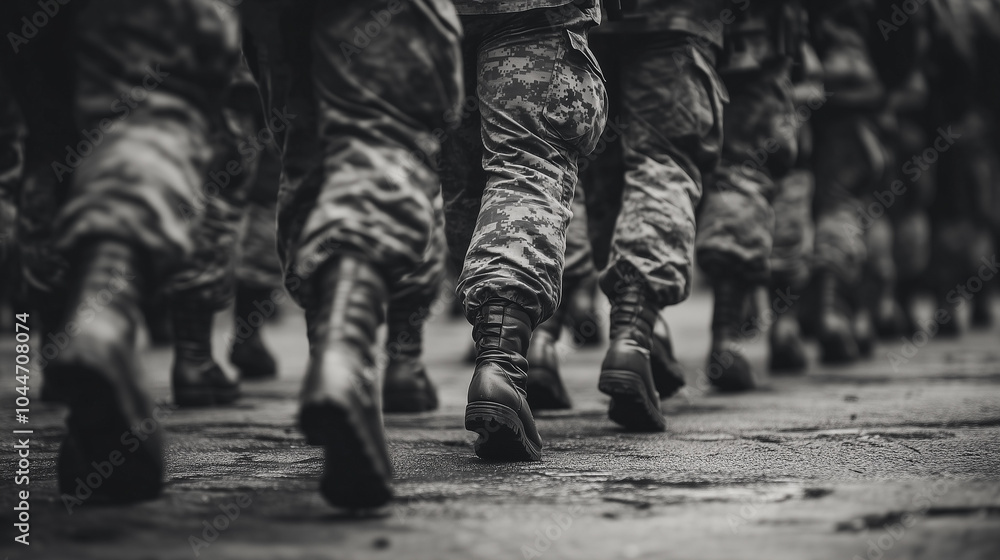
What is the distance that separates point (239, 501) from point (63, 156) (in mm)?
1130

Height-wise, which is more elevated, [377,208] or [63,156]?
[63,156]

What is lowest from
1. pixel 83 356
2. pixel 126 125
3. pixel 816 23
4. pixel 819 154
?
pixel 83 356

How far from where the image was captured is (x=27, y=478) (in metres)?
→ 2.12

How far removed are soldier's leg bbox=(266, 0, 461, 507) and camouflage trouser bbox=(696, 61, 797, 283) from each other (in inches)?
83.7

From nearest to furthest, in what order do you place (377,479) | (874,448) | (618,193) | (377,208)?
(377,479), (377,208), (874,448), (618,193)

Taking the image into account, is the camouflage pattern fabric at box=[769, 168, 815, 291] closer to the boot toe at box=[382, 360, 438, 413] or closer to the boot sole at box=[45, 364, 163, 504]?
the boot toe at box=[382, 360, 438, 413]

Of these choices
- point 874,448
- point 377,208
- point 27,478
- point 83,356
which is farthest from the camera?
point 874,448

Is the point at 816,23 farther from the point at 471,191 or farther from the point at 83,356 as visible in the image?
the point at 83,356

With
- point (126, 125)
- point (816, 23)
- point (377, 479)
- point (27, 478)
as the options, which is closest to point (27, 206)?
point (27, 478)

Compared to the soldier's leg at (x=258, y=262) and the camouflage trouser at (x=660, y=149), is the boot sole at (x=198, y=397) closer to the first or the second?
the soldier's leg at (x=258, y=262)

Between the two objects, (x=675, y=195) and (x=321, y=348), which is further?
(x=675, y=195)

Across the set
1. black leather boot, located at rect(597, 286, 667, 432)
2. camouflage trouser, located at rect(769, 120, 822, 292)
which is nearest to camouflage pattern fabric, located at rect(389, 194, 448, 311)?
black leather boot, located at rect(597, 286, 667, 432)

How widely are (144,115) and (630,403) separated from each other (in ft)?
4.91

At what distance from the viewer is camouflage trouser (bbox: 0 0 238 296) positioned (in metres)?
1.64
